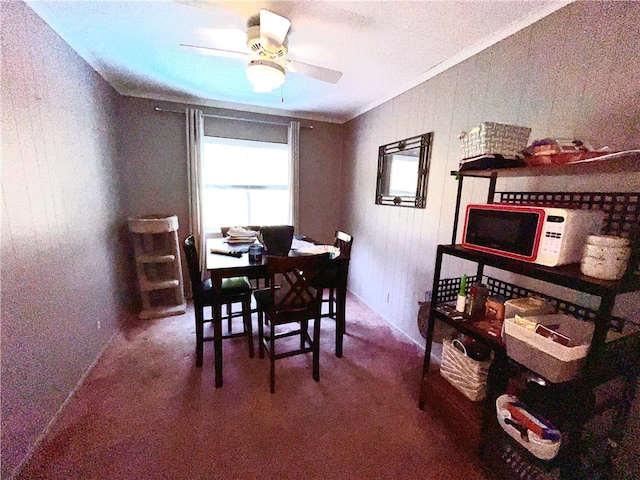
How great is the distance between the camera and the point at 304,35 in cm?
175

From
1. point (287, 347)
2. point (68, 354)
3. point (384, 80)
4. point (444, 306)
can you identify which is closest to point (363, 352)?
point (287, 347)

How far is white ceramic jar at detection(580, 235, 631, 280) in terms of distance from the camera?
93 centimetres

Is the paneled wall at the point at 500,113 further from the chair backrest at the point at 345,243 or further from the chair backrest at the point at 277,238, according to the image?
the chair backrest at the point at 277,238

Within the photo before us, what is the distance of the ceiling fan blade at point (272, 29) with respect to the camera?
1.35 m

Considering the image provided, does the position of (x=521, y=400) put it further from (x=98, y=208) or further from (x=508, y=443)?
(x=98, y=208)

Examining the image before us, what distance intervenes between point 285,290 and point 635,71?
2.08m

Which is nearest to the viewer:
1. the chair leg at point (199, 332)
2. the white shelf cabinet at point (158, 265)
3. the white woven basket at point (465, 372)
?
the white woven basket at point (465, 372)

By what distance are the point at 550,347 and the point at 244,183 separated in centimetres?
335

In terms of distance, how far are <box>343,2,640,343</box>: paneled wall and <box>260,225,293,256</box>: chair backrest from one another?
4.02 ft

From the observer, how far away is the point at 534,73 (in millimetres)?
1506

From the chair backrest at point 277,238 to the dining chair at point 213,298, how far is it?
42 centimetres

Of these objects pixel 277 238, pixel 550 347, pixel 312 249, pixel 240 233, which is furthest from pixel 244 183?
pixel 550 347

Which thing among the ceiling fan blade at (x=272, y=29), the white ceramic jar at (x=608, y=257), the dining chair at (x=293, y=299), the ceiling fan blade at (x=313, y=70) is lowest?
the dining chair at (x=293, y=299)

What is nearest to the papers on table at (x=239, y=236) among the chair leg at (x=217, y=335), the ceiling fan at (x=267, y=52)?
the chair leg at (x=217, y=335)
